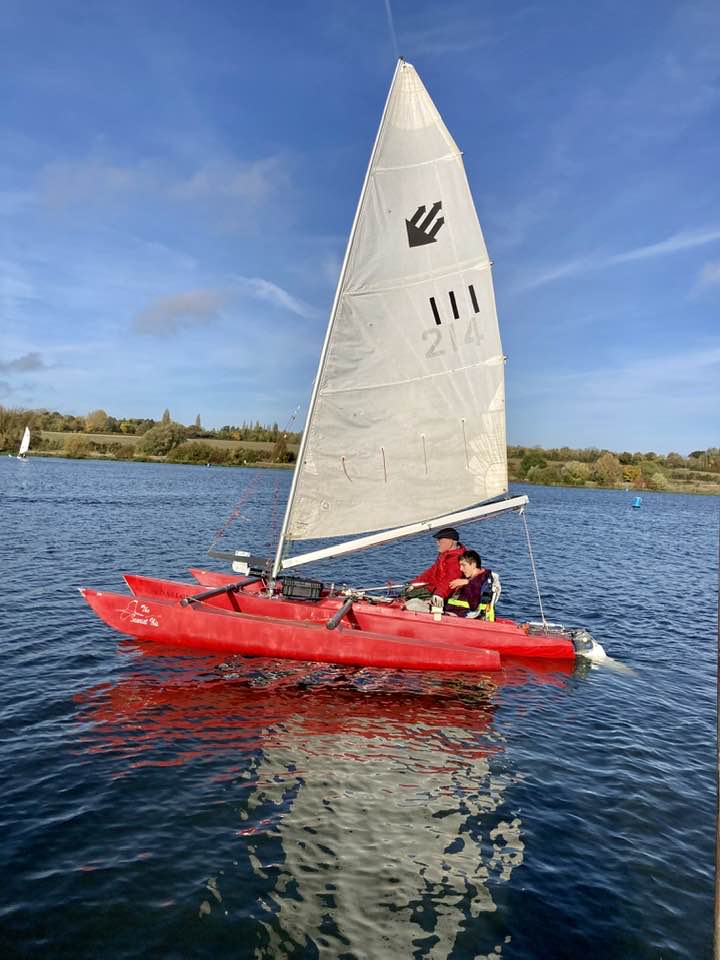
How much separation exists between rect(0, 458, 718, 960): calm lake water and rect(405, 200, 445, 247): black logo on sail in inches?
424

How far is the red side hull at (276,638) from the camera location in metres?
14.5

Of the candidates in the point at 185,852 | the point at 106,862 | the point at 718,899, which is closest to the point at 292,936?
the point at 185,852

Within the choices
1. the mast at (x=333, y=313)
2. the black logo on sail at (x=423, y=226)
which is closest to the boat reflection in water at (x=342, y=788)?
the mast at (x=333, y=313)

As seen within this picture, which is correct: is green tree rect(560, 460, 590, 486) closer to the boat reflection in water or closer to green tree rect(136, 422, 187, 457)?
green tree rect(136, 422, 187, 457)

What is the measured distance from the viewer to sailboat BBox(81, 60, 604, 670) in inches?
559

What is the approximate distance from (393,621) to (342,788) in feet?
20.6

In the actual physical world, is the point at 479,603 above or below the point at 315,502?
below

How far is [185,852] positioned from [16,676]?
7.67 m

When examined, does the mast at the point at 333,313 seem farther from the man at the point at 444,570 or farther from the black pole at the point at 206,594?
the man at the point at 444,570

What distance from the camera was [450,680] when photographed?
579 inches

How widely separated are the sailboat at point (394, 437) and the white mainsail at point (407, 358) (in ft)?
0.11

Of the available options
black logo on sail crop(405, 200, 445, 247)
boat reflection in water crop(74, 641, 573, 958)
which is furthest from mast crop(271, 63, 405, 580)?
boat reflection in water crop(74, 641, 573, 958)

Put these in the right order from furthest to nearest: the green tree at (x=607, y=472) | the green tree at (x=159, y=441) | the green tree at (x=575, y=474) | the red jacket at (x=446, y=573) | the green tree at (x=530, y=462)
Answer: the green tree at (x=530, y=462)
the green tree at (x=607, y=472)
the green tree at (x=575, y=474)
the green tree at (x=159, y=441)
the red jacket at (x=446, y=573)

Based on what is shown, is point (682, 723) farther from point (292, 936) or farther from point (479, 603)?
point (292, 936)
